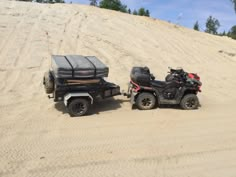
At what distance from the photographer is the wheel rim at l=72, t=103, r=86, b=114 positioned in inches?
309

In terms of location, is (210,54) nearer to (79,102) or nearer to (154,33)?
(154,33)

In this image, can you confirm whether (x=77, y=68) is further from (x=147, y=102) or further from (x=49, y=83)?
(x=147, y=102)

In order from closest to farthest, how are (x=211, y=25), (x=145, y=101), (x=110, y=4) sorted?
(x=145, y=101) < (x=110, y=4) < (x=211, y=25)

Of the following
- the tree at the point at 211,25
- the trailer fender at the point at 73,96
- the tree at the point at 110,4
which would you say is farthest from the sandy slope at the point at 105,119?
the tree at the point at 211,25

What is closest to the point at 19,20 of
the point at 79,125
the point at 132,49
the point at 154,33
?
the point at 132,49

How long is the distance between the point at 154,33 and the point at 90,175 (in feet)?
45.3

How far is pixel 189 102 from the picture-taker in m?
8.88

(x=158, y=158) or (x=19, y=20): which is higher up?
(x=19, y=20)

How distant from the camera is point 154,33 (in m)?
18.0

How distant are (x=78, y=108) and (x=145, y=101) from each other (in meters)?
1.95

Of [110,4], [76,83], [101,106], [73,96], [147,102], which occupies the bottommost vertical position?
[101,106]

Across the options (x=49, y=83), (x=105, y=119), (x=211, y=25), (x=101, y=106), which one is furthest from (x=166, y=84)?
(x=211, y=25)

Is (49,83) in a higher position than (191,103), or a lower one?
higher

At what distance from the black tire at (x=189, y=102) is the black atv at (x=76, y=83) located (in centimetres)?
238
